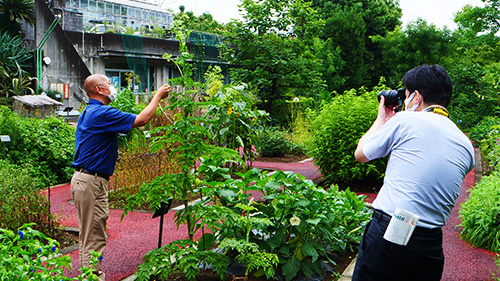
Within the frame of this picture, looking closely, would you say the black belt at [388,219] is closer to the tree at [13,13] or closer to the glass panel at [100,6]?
the tree at [13,13]

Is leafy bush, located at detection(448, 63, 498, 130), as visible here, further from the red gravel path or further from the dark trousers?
the dark trousers

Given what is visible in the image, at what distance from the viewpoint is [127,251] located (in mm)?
5418

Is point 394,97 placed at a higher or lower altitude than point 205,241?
higher

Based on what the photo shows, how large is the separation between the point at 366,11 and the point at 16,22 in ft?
78.1

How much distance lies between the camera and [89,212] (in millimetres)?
4117

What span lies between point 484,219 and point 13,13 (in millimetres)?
26359

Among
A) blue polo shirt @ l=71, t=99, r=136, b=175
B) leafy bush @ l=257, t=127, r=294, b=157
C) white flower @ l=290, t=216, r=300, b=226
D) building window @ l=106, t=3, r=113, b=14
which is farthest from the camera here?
building window @ l=106, t=3, r=113, b=14

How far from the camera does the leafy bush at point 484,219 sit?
551 cm

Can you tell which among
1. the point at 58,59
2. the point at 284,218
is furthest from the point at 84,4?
the point at 284,218

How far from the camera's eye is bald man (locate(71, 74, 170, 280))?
4.07 m

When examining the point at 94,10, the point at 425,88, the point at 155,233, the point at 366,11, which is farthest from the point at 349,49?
the point at 425,88

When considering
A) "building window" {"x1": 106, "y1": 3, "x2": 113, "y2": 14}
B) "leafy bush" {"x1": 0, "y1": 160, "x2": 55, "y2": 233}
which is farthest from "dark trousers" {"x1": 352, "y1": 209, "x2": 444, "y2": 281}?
"building window" {"x1": 106, "y1": 3, "x2": 113, "y2": 14}

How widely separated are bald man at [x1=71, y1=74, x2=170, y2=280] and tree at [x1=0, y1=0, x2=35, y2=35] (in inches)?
941

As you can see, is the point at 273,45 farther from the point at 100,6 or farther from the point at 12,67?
the point at 100,6
